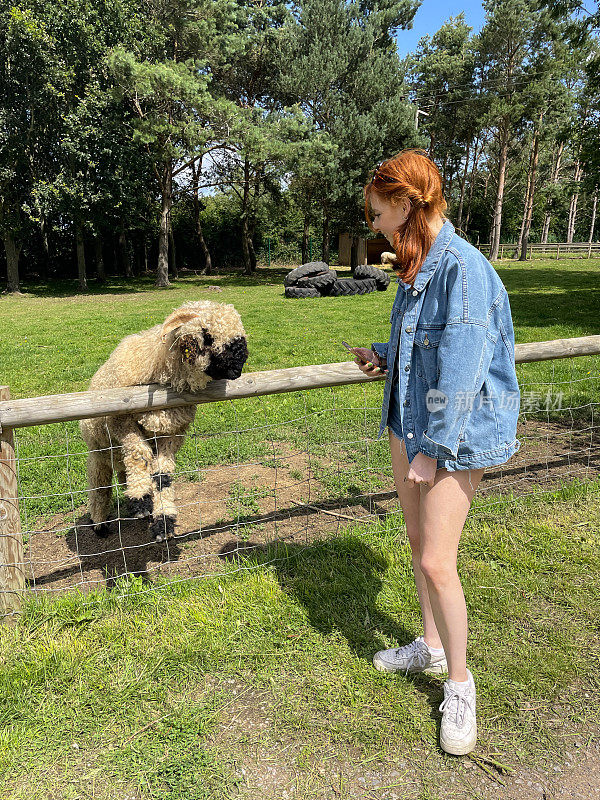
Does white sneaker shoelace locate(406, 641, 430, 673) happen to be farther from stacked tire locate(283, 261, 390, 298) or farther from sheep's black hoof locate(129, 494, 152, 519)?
stacked tire locate(283, 261, 390, 298)

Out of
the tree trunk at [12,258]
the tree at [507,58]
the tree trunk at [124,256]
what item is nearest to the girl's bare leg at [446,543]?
the tree trunk at [12,258]

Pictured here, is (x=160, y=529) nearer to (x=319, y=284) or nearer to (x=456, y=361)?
(x=456, y=361)

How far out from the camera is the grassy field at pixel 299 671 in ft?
8.06

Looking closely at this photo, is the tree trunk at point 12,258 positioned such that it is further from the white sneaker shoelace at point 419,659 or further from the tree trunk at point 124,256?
the white sneaker shoelace at point 419,659

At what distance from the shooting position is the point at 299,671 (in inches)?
118

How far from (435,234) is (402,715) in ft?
7.42

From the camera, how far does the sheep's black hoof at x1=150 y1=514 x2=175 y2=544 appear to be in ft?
11.8

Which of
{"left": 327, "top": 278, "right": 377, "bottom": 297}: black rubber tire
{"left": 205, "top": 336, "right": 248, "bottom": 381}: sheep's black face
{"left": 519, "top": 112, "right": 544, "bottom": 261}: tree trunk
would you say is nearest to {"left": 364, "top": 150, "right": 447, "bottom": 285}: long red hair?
{"left": 205, "top": 336, "right": 248, "bottom": 381}: sheep's black face

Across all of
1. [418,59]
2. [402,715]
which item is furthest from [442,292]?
[418,59]

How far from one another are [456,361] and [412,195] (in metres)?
0.68

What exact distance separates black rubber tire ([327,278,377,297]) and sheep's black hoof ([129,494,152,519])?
660 inches

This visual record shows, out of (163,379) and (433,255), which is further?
(163,379)

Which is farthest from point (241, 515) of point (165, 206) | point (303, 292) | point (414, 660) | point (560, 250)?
point (560, 250)

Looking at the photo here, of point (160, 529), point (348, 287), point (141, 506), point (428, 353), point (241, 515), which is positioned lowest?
point (241, 515)
